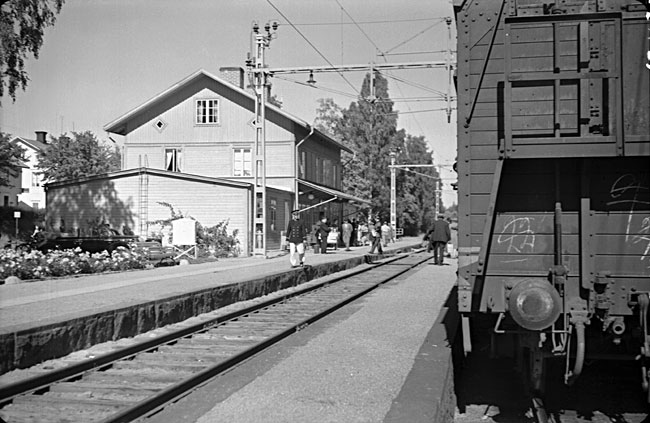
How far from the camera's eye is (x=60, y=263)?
56.1ft

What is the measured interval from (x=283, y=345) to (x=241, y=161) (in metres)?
30.0

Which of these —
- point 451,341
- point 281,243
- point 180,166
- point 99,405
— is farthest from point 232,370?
point 180,166

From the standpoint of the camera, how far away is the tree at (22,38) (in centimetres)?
2222

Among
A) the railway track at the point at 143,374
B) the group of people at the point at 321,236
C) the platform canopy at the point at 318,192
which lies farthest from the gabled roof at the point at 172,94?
the railway track at the point at 143,374

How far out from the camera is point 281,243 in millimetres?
35406

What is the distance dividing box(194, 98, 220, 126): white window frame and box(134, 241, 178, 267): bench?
15838mm

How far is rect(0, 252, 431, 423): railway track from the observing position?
5895mm

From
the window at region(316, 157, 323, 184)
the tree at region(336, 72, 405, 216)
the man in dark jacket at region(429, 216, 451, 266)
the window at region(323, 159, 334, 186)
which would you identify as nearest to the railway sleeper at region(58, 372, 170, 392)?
the man in dark jacket at region(429, 216, 451, 266)

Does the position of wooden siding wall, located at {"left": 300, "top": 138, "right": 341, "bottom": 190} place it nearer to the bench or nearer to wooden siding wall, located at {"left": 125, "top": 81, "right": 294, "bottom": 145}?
wooden siding wall, located at {"left": 125, "top": 81, "right": 294, "bottom": 145}

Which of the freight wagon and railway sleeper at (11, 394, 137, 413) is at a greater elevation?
the freight wagon

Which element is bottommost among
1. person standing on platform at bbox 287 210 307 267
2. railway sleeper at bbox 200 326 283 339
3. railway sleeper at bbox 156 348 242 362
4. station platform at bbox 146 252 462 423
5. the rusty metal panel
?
railway sleeper at bbox 200 326 283 339

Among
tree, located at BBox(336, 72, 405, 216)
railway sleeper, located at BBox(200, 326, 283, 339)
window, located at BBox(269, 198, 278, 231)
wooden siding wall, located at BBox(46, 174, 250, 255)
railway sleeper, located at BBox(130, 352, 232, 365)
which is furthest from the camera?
tree, located at BBox(336, 72, 405, 216)

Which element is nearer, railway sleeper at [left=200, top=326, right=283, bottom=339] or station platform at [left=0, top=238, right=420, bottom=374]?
station platform at [left=0, top=238, right=420, bottom=374]

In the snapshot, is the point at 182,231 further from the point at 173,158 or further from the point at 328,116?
the point at 328,116
